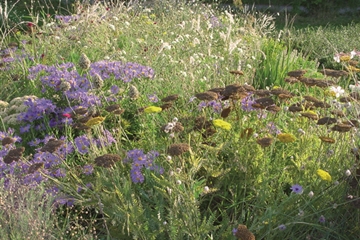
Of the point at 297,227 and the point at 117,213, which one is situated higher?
the point at 117,213

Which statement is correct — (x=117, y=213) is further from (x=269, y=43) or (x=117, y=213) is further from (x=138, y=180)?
(x=269, y=43)

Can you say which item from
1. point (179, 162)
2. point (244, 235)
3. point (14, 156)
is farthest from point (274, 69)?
point (244, 235)

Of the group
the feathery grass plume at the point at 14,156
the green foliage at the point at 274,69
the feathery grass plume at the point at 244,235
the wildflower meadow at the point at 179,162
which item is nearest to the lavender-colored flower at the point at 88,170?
the wildflower meadow at the point at 179,162

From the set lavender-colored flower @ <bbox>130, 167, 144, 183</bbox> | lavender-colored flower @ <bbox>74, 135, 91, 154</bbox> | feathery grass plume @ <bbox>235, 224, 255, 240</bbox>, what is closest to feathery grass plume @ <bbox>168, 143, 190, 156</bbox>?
feathery grass plume @ <bbox>235, 224, 255, 240</bbox>

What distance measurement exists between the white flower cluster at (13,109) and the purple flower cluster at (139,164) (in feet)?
3.97

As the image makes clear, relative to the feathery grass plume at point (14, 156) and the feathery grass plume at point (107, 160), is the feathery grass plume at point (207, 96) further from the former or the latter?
the feathery grass plume at point (14, 156)

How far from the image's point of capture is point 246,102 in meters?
3.49

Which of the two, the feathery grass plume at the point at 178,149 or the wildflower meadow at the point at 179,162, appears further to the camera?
the wildflower meadow at the point at 179,162

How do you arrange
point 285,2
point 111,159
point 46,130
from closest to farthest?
point 111,159, point 46,130, point 285,2

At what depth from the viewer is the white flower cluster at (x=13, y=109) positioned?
3.71 m

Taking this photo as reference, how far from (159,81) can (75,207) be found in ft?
5.61

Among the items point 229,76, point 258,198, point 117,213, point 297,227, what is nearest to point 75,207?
point 117,213

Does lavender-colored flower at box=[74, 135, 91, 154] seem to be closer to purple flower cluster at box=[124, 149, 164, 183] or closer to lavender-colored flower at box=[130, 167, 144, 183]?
purple flower cluster at box=[124, 149, 164, 183]

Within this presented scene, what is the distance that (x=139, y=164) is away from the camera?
9.59 feet
